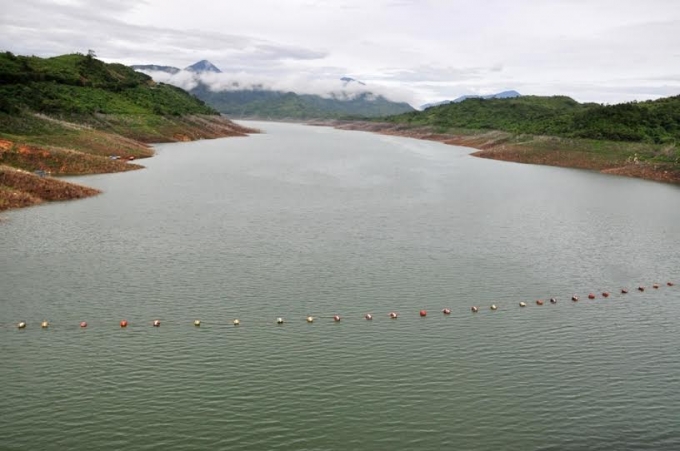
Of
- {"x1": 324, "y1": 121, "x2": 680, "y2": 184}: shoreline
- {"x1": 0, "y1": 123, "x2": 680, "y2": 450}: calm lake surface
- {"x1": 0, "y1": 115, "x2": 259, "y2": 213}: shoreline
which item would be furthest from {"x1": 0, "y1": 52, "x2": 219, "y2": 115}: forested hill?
{"x1": 324, "y1": 121, "x2": 680, "y2": 184}: shoreline

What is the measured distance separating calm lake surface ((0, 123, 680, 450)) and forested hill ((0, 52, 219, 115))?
5803 centimetres

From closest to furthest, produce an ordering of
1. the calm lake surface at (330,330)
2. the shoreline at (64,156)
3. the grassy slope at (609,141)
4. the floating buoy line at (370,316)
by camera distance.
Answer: the calm lake surface at (330,330) → the floating buoy line at (370,316) → the shoreline at (64,156) → the grassy slope at (609,141)

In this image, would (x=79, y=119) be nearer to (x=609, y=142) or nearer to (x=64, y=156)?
(x=64, y=156)

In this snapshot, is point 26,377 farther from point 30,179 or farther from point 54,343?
point 30,179

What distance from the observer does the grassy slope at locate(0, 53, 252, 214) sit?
68312mm

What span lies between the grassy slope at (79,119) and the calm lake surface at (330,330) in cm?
1955

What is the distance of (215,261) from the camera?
1481 inches

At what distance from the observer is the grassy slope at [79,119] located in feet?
224

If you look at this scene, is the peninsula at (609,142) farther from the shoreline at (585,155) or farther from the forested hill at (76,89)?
the forested hill at (76,89)

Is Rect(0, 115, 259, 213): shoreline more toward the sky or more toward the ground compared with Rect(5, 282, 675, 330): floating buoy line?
more toward the sky

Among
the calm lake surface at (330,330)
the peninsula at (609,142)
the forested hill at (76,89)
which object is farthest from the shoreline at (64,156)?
the peninsula at (609,142)

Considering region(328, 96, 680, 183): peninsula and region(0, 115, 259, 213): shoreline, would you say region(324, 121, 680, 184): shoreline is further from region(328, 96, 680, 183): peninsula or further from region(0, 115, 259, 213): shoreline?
region(0, 115, 259, 213): shoreline

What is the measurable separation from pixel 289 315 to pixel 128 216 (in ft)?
86.9

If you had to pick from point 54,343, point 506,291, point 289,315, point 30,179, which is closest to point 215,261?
point 289,315
